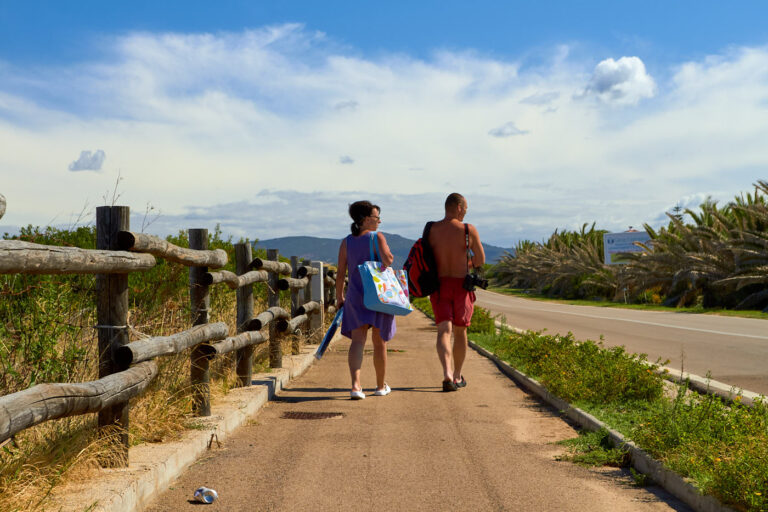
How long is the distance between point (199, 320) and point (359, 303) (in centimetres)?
191

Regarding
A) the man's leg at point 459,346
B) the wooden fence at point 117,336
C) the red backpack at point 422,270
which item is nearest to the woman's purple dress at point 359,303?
the red backpack at point 422,270

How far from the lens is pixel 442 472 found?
5.12m

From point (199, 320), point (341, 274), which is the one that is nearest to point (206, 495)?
point (199, 320)

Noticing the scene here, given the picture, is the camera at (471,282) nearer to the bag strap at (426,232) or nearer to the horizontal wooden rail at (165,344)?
the bag strap at (426,232)

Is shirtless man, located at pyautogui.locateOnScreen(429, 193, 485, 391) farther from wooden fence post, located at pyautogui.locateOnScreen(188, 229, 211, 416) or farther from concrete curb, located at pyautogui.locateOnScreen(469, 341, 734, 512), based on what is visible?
wooden fence post, located at pyautogui.locateOnScreen(188, 229, 211, 416)

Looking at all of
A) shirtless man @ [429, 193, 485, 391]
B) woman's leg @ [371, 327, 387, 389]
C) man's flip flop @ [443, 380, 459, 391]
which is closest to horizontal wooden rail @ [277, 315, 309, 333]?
woman's leg @ [371, 327, 387, 389]

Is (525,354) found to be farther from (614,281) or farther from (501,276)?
(501,276)

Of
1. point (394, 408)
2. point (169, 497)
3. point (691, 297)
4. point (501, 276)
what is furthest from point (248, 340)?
point (501, 276)

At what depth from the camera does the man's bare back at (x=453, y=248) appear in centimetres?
852

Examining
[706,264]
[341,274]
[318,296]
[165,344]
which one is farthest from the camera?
[706,264]

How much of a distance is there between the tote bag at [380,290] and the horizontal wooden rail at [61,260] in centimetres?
310

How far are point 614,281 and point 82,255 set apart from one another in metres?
42.5

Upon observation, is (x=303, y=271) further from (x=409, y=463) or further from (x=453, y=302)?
(x=409, y=463)

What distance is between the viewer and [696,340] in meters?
14.8
